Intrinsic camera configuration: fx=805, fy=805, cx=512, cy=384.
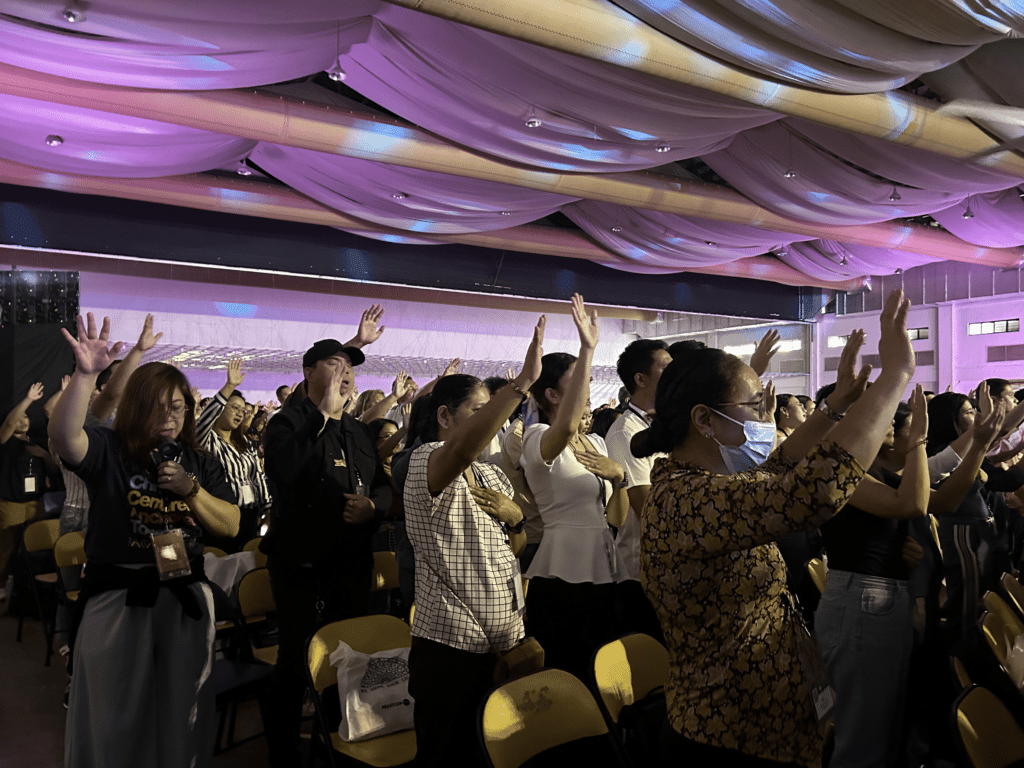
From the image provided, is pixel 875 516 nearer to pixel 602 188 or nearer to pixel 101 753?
pixel 101 753

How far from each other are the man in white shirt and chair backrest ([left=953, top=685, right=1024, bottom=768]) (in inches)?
51.9

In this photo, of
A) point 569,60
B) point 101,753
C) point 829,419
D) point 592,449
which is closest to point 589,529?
point 592,449

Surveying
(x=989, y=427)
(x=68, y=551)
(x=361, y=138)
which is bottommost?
(x=68, y=551)

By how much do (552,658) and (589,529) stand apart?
486mm

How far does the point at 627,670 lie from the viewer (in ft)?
7.77

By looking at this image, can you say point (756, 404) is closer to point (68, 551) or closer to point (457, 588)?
point (457, 588)

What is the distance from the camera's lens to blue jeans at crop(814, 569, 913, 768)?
2645 mm

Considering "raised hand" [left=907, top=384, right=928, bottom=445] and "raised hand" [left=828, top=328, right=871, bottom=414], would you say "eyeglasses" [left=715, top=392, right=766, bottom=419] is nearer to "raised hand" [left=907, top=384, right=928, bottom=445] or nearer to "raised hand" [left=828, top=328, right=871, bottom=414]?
"raised hand" [left=828, top=328, right=871, bottom=414]

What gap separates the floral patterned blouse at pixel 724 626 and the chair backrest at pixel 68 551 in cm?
371

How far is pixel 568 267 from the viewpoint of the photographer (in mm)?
11008

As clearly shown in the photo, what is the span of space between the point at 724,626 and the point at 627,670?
0.91m

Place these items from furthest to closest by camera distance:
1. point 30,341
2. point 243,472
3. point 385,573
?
1. point 30,341
2. point 243,472
3. point 385,573

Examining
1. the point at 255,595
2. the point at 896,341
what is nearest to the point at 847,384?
the point at 896,341

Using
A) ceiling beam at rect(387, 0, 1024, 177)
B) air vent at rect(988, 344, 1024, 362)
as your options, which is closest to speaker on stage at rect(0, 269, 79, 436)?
ceiling beam at rect(387, 0, 1024, 177)
